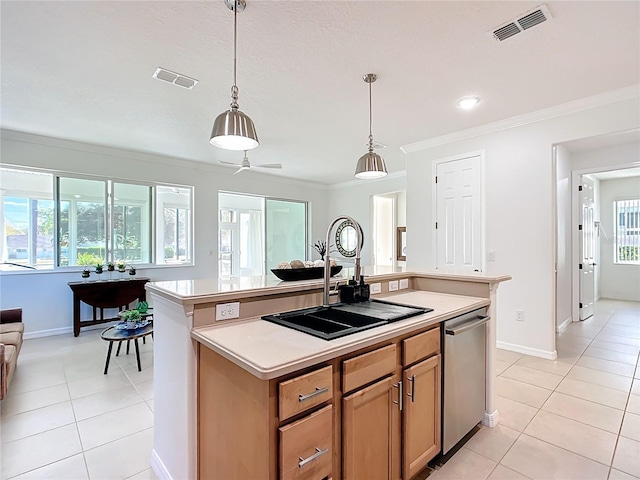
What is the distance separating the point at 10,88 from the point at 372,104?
3.42 meters

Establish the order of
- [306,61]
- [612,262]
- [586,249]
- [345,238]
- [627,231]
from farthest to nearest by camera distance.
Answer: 1. [345,238]
2. [612,262]
3. [627,231]
4. [586,249]
5. [306,61]

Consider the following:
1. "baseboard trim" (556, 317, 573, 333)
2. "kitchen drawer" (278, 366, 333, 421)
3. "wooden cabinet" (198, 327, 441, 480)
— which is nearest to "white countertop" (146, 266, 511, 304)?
"wooden cabinet" (198, 327, 441, 480)

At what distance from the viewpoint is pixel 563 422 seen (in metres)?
2.29

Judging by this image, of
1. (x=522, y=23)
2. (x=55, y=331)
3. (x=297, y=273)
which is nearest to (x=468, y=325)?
(x=297, y=273)

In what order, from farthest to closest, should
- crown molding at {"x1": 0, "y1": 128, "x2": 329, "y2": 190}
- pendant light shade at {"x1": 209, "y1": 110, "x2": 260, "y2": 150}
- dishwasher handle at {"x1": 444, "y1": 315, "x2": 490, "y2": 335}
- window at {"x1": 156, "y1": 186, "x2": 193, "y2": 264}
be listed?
window at {"x1": 156, "y1": 186, "x2": 193, "y2": 264} < crown molding at {"x1": 0, "y1": 128, "x2": 329, "y2": 190} < dishwasher handle at {"x1": 444, "y1": 315, "x2": 490, "y2": 335} < pendant light shade at {"x1": 209, "y1": 110, "x2": 260, "y2": 150}

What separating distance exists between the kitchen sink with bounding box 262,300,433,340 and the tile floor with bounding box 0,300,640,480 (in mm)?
932

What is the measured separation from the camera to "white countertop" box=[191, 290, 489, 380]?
1.11 meters

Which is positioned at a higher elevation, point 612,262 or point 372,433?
point 612,262

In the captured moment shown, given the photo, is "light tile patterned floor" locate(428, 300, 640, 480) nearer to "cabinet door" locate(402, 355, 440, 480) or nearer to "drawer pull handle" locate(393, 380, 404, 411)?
"cabinet door" locate(402, 355, 440, 480)

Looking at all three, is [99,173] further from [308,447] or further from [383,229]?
[383,229]

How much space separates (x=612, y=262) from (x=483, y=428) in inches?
267

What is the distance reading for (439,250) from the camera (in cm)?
441

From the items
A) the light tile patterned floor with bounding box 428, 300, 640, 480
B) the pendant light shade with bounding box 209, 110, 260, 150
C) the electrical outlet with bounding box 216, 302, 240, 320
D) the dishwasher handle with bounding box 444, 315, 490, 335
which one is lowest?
the light tile patterned floor with bounding box 428, 300, 640, 480

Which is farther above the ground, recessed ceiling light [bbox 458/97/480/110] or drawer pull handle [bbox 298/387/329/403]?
recessed ceiling light [bbox 458/97/480/110]
